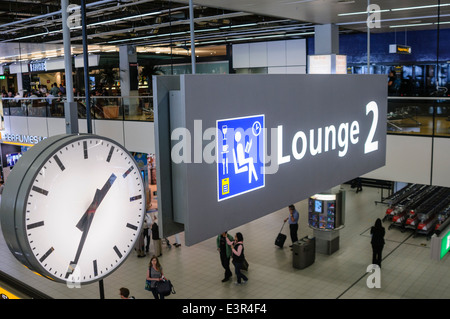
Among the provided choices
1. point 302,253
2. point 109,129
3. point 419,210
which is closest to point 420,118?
point 302,253

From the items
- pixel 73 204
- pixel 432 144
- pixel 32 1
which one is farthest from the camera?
pixel 32 1

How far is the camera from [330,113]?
3744 mm

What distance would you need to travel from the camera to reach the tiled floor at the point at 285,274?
35.3ft

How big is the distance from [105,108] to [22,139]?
2926mm

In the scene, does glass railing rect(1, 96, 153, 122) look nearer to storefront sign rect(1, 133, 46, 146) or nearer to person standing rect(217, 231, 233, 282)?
storefront sign rect(1, 133, 46, 146)

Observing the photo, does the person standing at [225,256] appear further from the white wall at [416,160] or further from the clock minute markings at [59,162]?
the clock minute markings at [59,162]

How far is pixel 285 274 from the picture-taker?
11.9m

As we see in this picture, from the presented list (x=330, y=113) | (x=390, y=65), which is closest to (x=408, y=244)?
(x=390, y=65)

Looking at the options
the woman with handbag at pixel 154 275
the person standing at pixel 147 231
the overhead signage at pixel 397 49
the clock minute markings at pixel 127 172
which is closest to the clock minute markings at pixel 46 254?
the clock minute markings at pixel 127 172

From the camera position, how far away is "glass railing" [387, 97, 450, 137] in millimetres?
9047

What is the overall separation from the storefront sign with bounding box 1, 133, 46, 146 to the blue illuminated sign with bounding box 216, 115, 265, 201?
1261 cm

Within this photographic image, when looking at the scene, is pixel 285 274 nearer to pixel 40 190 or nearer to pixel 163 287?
pixel 163 287

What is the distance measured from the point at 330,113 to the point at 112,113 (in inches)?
475
